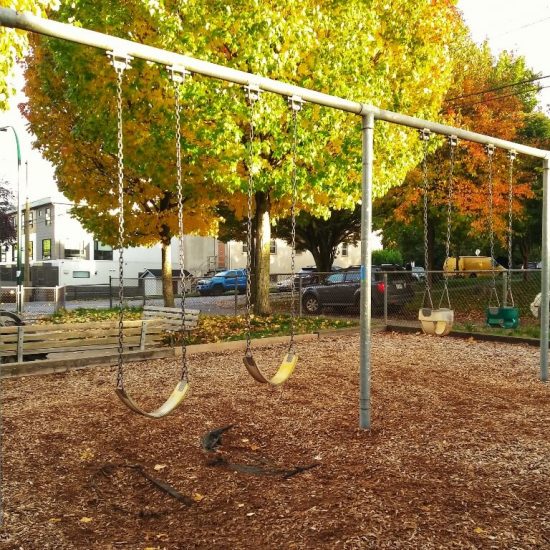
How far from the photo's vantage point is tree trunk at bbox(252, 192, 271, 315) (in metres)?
15.7

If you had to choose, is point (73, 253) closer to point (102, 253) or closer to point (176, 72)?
point (102, 253)

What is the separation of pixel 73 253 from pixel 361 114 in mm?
46996

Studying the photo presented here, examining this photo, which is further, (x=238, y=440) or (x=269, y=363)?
(x=269, y=363)

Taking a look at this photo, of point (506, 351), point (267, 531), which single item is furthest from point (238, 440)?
point (506, 351)

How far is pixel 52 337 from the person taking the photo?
9.16 m

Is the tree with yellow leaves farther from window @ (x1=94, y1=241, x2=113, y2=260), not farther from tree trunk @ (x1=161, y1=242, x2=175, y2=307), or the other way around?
window @ (x1=94, y1=241, x2=113, y2=260)

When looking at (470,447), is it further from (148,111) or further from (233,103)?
(148,111)

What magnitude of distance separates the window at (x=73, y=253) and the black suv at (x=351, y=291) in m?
33.5

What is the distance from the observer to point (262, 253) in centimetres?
1564

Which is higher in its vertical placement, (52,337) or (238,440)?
(52,337)

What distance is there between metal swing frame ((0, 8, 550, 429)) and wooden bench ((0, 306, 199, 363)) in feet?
16.4

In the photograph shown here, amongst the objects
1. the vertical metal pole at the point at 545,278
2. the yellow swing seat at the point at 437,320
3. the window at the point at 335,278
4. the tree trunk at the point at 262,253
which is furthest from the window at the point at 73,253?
the yellow swing seat at the point at 437,320

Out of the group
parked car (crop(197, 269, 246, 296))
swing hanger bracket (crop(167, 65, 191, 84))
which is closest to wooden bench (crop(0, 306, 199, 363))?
swing hanger bracket (crop(167, 65, 191, 84))

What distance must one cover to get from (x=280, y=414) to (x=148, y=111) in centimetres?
988
